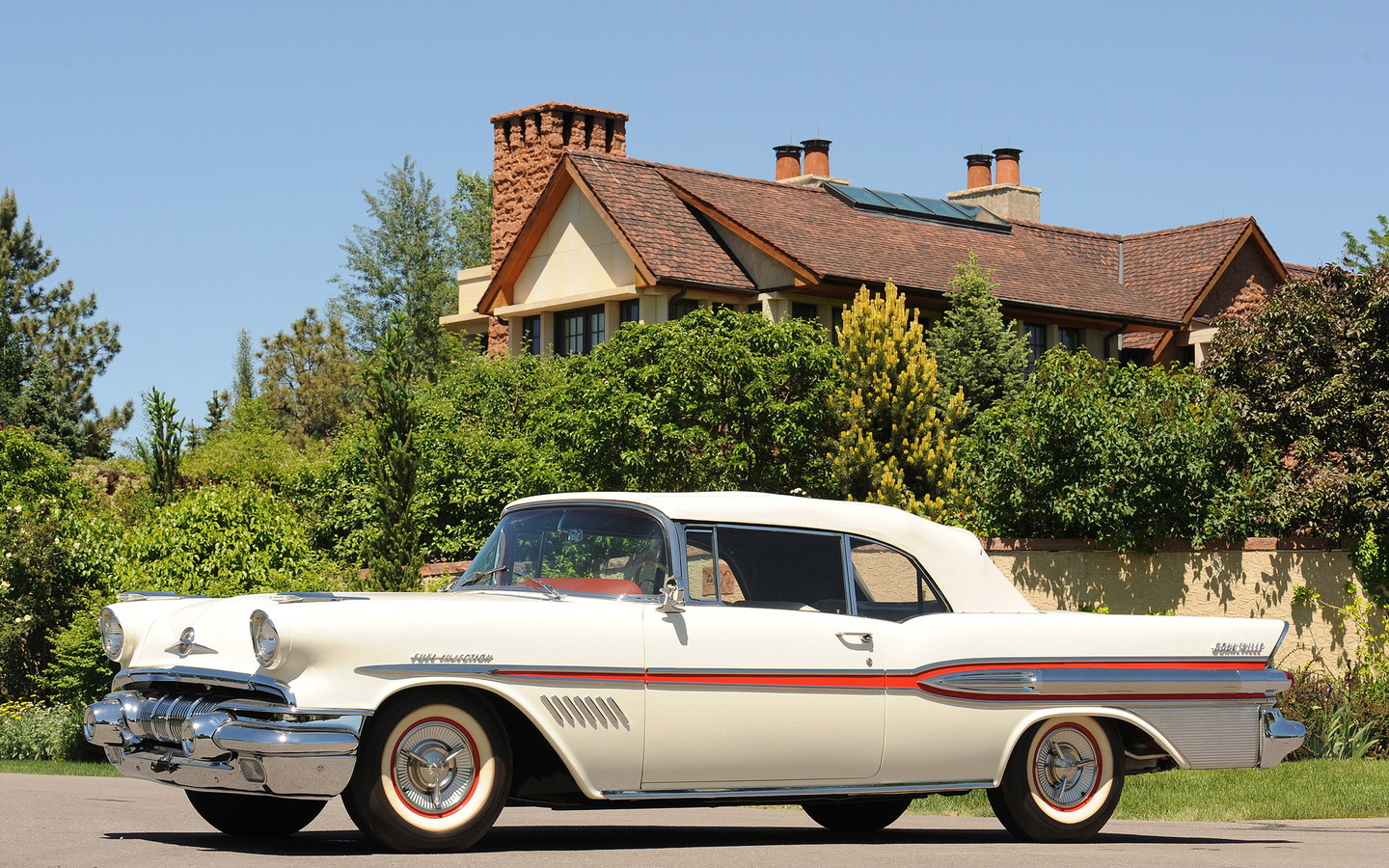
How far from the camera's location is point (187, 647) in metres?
7.71

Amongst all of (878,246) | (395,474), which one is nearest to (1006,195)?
(878,246)

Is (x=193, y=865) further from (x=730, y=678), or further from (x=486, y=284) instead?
(x=486, y=284)

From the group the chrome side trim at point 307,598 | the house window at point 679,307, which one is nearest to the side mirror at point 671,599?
the chrome side trim at point 307,598

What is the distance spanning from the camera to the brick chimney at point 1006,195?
42219 millimetres

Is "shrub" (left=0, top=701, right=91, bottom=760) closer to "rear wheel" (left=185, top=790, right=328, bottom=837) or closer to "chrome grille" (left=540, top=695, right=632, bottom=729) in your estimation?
"rear wheel" (left=185, top=790, right=328, bottom=837)

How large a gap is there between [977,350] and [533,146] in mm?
11897

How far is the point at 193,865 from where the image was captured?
709cm

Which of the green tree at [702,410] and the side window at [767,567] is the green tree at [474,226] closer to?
the green tree at [702,410]

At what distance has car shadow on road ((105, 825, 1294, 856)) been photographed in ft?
26.0

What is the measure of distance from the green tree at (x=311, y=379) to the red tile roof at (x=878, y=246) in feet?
73.8

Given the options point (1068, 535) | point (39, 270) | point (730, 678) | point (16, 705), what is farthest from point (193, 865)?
point (39, 270)

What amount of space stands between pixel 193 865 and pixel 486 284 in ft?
106

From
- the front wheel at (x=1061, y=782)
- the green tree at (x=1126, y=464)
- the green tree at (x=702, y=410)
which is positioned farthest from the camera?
the green tree at (x=702, y=410)

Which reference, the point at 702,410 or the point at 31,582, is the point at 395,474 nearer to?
the point at 702,410
